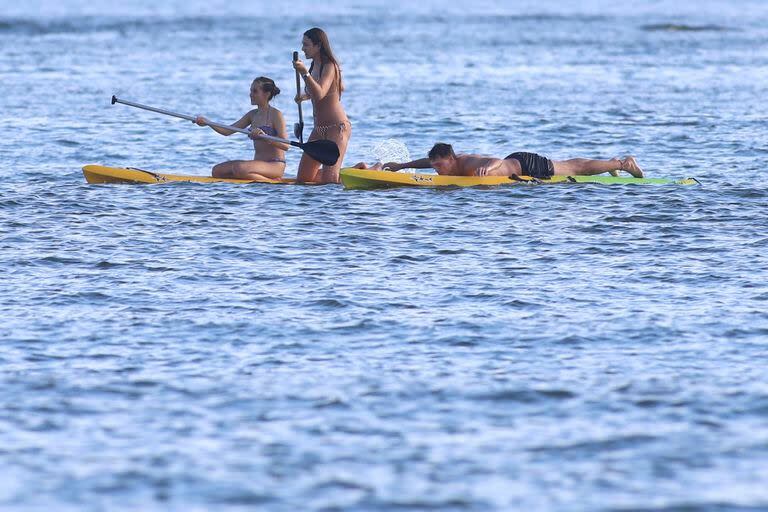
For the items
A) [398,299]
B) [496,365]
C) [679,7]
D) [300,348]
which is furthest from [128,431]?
[679,7]

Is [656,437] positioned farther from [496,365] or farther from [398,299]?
[398,299]

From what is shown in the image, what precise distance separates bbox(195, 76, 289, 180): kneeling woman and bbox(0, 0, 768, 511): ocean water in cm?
65

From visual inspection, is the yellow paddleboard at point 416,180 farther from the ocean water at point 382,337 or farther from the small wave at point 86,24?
the small wave at point 86,24

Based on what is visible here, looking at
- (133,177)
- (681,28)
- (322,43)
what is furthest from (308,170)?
(681,28)

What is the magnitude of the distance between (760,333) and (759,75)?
1174 inches

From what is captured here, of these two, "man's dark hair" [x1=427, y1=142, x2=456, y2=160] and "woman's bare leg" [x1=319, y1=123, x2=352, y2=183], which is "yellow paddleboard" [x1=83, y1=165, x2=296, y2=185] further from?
"man's dark hair" [x1=427, y1=142, x2=456, y2=160]

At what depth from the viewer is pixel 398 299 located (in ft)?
35.7

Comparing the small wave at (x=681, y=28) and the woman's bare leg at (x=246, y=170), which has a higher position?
the small wave at (x=681, y=28)

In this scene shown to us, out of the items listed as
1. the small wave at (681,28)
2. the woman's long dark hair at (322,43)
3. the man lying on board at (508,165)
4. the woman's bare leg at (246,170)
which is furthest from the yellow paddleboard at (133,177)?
the small wave at (681,28)

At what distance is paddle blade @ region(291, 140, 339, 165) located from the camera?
52.5 feet

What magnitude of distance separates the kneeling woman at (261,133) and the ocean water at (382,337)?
0.65 metres

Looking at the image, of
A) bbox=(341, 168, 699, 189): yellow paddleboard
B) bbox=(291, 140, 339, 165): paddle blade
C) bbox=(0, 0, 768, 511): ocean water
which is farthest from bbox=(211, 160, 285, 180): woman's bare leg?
bbox=(341, 168, 699, 189): yellow paddleboard

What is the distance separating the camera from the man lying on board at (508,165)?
15.9 meters

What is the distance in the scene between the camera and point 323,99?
16125 millimetres
